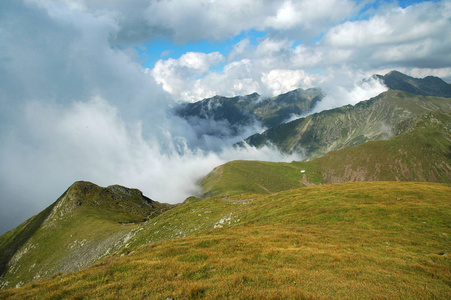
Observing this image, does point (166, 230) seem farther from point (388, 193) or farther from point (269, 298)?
point (388, 193)

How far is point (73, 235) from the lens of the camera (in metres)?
104

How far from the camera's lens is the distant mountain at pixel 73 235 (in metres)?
76.6

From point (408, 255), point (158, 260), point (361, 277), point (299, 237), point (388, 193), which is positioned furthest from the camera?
point (388, 193)

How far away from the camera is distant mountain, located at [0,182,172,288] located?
A: 76625 mm

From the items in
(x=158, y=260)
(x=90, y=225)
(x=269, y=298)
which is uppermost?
(x=90, y=225)

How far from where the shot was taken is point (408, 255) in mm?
24125

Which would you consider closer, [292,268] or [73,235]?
[292,268]

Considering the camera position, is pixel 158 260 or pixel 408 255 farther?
pixel 408 255

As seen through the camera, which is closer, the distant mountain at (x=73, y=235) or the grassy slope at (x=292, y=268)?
the grassy slope at (x=292, y=268)

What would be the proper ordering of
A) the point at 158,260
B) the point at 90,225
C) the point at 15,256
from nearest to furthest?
the point at 158,260 → the point at 90,225 → the point at 15,256

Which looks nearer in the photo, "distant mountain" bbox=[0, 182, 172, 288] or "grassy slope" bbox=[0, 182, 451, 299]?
"grassy slope" bbox=[0, 182, 451, 299]

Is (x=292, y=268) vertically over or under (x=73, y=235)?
under

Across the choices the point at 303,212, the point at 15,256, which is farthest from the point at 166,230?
the point at 15,256

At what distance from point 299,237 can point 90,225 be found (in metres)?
109
